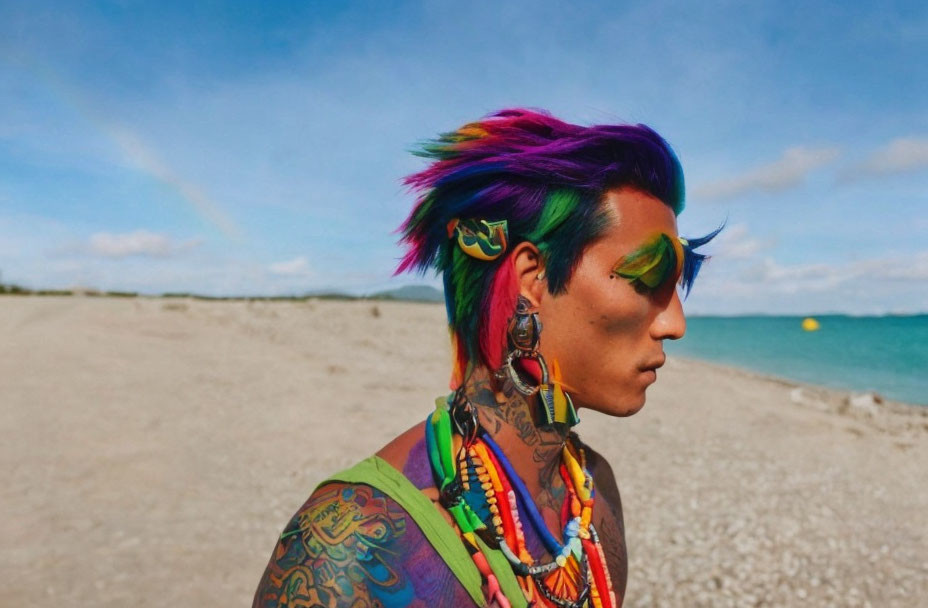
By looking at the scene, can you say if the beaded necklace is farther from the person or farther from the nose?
the nose

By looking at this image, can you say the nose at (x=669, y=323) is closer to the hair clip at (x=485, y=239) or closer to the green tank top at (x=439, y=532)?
the hair clip at (x=485, y=239)

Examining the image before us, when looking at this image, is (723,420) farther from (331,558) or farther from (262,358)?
(331,558)

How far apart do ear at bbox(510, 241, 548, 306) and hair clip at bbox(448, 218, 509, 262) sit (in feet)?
0.17

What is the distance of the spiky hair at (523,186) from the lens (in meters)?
2.06

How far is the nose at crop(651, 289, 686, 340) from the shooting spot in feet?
6.91

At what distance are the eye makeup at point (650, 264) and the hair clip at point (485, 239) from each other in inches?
13.9

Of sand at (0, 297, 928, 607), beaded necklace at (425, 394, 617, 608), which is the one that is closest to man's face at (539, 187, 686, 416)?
beaded necklace at (425, 394, 617, 608)

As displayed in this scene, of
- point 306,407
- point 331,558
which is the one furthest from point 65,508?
point 331,558

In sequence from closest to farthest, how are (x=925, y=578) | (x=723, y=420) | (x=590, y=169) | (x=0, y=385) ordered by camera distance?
(x=590, y=169) < (x=925, y=578) < (x=0, y=385) < (x=723, y=420)

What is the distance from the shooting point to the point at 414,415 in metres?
14.4

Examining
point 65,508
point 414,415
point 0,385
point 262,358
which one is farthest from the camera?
point 262,358

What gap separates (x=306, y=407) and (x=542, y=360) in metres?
12.8

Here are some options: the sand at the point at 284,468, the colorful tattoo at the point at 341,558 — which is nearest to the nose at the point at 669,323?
the colorful tattoo at the point at 341,558

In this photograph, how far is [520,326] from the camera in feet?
6.75
